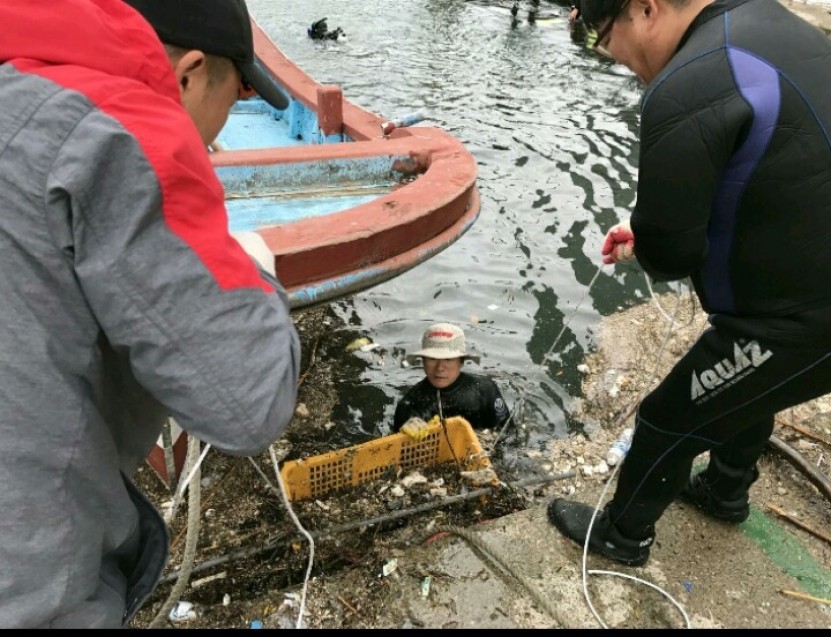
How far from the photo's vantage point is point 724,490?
301 centimetres

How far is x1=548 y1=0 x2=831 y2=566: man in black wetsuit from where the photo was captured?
177 cm

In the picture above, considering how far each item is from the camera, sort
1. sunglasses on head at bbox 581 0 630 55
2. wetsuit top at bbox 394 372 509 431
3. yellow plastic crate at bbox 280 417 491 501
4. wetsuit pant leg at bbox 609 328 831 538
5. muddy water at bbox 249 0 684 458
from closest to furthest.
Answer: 1. sunglasses on head at bbox 581 0 630 55
2. wetsuit pant leg at bbox 609 328 831 538
3. yellow plastic crate at bbox 280 417 491 501
4. wetsuit top at bbox 394 372 509 431
5. muddy water at bbox 249 0 684 458

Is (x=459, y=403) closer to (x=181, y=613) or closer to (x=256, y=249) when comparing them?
(x=181, y=613)

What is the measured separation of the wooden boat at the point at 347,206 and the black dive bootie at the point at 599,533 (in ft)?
4.72

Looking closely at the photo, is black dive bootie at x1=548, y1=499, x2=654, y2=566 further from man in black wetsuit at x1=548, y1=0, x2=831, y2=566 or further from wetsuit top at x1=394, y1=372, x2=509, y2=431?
wetsuit top at x1=394, y1=372, x2=509, y2=431

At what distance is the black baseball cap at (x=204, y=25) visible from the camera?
1.22 m

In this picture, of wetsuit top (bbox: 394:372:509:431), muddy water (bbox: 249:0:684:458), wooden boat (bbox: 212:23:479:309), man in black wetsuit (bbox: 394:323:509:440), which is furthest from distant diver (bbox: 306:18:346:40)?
wetsuit top (bbox: 394:372:509:431)

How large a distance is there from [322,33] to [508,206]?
28.4ft

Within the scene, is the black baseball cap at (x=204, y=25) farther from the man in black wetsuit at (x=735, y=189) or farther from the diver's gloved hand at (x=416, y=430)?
the diver's gloved hand at (x=416, y=430)

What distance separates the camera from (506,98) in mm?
11188

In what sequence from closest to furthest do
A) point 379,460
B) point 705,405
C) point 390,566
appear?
point 705,405, point 390,566, point 379,460

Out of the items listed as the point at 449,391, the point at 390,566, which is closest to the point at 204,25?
the point at 390,566

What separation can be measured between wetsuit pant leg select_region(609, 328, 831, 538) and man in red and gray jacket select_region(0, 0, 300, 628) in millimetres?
1728

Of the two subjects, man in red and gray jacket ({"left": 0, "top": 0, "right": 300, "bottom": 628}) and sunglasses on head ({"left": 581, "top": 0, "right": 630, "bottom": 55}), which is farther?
sunglasses on head ({"left": 581, "top": 0, "right": 630, "bottom": 55})
